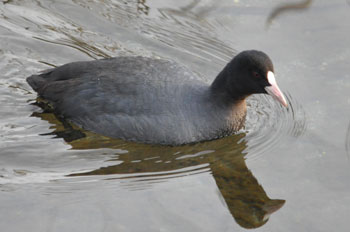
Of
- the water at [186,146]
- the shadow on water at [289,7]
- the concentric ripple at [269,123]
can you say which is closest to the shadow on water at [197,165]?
the water at [186,146]

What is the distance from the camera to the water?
4910 mm

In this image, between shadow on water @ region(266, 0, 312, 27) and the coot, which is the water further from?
the coot

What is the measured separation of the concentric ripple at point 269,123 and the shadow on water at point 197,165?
0.13m

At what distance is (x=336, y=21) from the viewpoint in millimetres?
7449

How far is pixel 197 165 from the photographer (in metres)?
5.58

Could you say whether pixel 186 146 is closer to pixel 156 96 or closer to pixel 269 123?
pixel 156 96

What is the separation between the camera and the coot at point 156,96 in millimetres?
5742

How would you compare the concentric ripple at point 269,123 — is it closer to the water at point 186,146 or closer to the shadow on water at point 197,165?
the water at point 186,146

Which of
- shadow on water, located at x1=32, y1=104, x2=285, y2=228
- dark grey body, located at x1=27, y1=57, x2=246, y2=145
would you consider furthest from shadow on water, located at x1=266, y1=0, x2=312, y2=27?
shadow on water, located at x1=32, y1=104, x2=285, y2=228

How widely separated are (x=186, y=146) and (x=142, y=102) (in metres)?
0.59

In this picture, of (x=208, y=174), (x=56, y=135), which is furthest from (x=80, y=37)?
(x=208, y=174)

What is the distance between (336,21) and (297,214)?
3.31m

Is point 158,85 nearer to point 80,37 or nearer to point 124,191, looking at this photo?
point 124,191

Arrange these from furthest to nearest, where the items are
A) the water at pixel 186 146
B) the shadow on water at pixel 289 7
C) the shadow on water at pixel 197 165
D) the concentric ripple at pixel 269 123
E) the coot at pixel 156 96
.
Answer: the shadow on water at pixel 289 7
the concentric ripple at pixel 269 123
the coot at pixel 156 96
the shadow on water at pixel 197 165
the water at pixel 186 146
